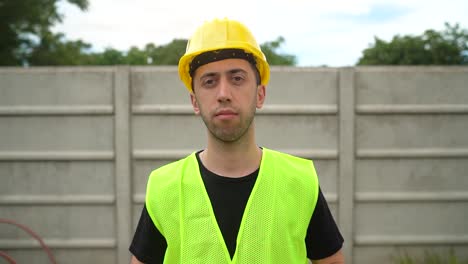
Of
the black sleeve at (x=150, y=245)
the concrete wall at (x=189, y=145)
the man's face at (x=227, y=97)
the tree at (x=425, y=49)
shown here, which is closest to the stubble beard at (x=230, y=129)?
the man's face at (x=227, y=97)

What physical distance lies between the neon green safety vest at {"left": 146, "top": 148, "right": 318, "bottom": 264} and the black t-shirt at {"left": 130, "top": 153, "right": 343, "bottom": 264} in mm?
21

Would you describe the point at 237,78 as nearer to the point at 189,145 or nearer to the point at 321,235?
the point at 321,235

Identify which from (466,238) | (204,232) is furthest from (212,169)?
(466,238)

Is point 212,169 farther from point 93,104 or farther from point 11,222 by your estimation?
point 11,222

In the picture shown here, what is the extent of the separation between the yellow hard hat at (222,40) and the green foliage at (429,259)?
333 cm

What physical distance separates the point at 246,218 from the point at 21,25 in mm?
13132

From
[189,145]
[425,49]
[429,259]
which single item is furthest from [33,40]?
[425,49]

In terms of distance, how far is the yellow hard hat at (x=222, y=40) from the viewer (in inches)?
56.2

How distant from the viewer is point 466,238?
4.28 m

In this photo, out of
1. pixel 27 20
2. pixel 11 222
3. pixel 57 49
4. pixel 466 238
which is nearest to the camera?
pixel 11 222

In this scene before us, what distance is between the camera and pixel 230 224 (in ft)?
4.69

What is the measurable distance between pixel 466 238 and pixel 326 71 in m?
2.00

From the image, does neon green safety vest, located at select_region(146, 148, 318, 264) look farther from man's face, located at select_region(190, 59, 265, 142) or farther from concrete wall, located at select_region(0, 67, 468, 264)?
concrete wall, located at select_region(0, 67, 468, 264)

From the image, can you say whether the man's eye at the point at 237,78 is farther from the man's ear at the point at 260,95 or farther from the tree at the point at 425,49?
the tree at the point at 425,49
